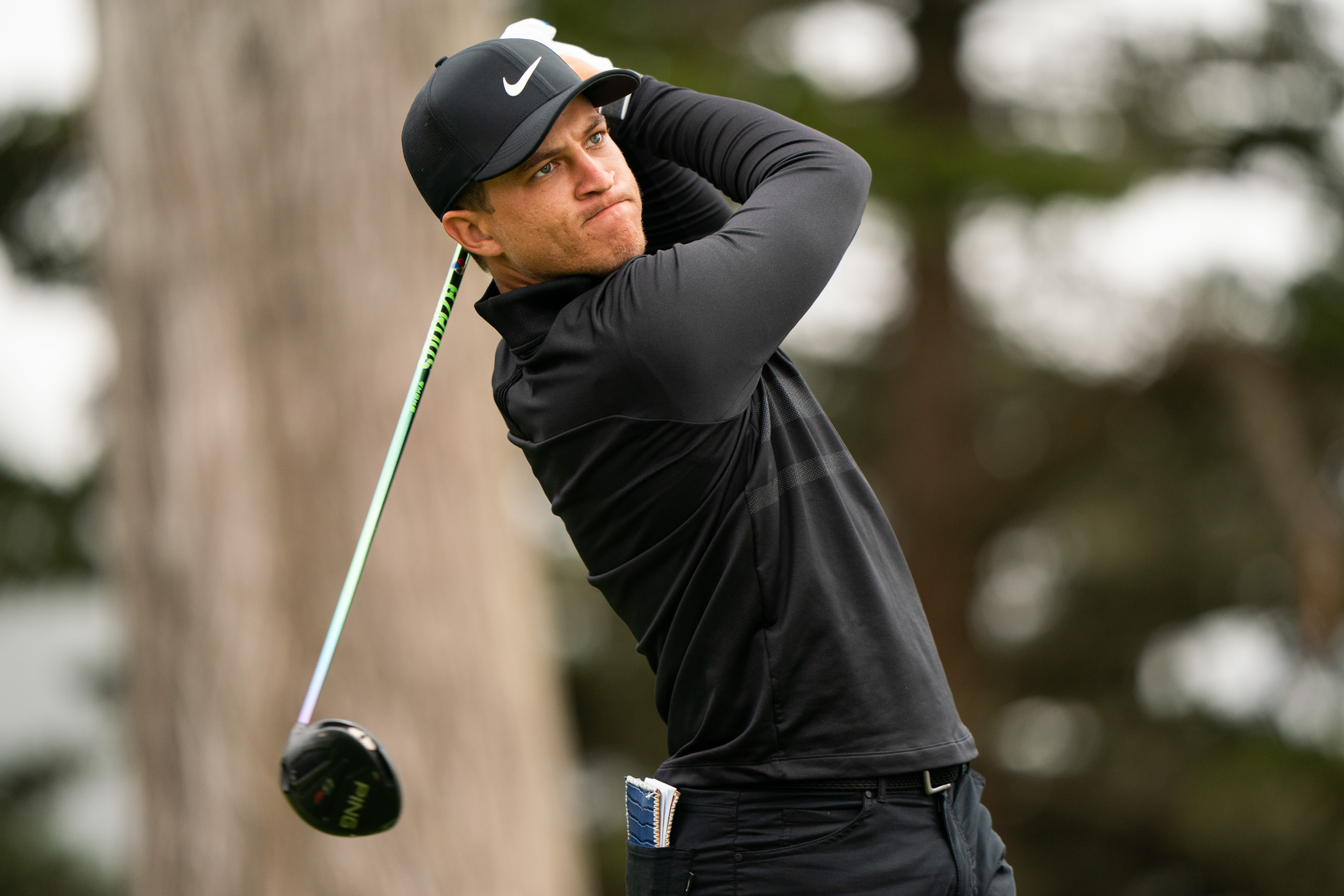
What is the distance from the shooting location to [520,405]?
88.5 inches

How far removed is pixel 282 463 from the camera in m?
5.54

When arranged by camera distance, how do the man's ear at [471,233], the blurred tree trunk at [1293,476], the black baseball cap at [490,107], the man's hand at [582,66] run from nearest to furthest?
the black baseball cap at [490,107], the man's ear at [471,233], the man's hand at [582,66], the blurred tree trunk at [1293,476]

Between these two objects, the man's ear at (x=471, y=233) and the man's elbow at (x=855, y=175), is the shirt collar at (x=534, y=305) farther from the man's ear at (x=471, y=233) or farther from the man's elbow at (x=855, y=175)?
the man's elbow at (x=855, y=175)

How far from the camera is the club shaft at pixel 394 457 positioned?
255cm

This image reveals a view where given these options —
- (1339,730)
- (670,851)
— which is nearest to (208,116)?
(670,851)

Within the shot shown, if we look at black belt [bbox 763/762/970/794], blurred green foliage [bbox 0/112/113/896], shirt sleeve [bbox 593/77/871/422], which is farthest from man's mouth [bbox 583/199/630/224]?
blurred green foliage [bbox 0/112/113/896]

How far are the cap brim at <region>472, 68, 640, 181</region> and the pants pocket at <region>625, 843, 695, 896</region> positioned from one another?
1106mm

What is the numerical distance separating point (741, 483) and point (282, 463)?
148 inches

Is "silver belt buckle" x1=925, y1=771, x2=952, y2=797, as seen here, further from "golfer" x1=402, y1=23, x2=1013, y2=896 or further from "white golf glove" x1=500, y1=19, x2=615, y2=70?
"white golf glove" x1=500, y1=19, x2=615, y2=70

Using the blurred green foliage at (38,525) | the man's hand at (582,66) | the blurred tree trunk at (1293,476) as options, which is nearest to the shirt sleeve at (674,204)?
the man's hand at (582,66)

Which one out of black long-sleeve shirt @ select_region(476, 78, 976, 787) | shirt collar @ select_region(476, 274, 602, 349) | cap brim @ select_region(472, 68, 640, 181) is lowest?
black long-sleeve shirt @ select_region(476, 78, 976, 787)

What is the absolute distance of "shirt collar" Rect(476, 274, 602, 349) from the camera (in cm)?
221

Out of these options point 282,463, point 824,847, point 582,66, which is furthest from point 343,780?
point 282,463

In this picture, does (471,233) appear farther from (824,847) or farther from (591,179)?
(824,847)
